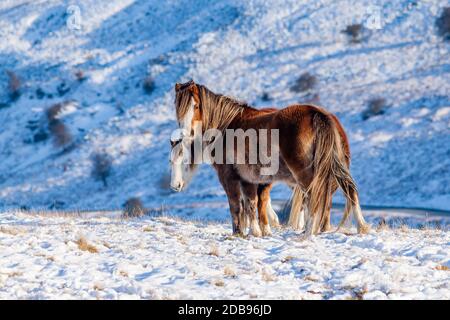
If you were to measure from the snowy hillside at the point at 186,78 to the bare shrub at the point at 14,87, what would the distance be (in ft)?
0.39

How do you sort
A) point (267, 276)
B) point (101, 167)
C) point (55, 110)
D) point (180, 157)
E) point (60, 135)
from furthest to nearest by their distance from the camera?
point (55, 110) → point (60, 135) → point (101, 167) → point (180, 157) → point (267, 276)

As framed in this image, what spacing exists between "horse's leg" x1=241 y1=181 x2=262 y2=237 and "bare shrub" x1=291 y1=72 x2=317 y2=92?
39.8m

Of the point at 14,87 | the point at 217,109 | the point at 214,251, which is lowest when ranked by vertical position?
the point at 214,251

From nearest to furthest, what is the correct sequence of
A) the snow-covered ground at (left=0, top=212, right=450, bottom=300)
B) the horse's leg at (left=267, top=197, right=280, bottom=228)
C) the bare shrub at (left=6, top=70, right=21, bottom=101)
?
the snow-covered ground at (left=0, top=212, right=450, bottom=300), the horse's leg at (left=267, top=197, right=280, bottom=228), the bare shrub at (left=6, top=70, right=21, bottom=101)

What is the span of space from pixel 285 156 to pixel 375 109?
36069 millimetres

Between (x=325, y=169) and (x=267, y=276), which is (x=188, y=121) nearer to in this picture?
(x=325, y=169)

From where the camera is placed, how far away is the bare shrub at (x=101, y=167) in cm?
4406

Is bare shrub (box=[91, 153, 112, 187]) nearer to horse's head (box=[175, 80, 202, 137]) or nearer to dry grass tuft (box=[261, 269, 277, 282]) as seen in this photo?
horse's head (box=[175, 80, 202, 137])

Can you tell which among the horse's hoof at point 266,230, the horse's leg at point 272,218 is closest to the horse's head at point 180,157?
the horse's hoof at point 266,230

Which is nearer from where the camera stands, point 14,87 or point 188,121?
point 188,121

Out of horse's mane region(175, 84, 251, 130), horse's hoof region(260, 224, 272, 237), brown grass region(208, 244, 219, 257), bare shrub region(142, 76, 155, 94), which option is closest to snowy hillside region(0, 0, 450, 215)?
bare shrub region(142, 76, 155, 94)

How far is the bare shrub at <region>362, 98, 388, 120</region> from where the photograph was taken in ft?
144

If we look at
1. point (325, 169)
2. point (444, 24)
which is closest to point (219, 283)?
point (325, 169)

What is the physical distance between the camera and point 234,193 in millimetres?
9836
